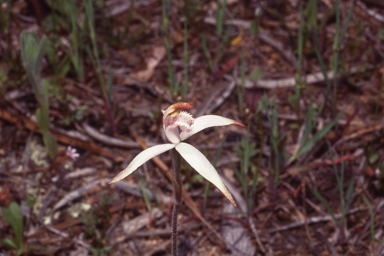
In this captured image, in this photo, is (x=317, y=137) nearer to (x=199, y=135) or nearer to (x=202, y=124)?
(x=199, y=135)

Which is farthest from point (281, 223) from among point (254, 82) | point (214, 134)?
point (254, 82)

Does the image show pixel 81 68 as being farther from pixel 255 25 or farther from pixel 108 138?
pixel 255 25

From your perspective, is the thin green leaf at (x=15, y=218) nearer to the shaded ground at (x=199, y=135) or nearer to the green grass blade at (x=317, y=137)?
the shaded ground at (x=199, y=135)

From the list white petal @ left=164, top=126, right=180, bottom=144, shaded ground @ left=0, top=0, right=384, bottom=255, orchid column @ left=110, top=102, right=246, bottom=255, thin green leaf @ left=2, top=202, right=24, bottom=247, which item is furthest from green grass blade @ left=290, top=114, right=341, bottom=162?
thin green leaf @ left=2, top=202, right=24, bottom=247

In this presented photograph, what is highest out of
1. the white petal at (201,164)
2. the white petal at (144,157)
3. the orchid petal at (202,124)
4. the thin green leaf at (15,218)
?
the thin green leaf at (15,218)

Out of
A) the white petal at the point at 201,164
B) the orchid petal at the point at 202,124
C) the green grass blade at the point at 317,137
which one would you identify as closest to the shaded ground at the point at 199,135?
the green grass blade at the point at 317,137

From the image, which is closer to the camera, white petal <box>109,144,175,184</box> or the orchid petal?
white petal <box>109,144,175,184</box>

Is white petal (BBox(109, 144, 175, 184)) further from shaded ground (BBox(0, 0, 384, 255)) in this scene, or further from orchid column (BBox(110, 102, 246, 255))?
shaded ground (BBox(0, 0, 384, 255))

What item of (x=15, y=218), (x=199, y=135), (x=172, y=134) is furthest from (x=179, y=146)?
(x=199, y=135)

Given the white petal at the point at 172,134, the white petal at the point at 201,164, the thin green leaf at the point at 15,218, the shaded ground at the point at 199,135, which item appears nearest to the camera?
the white petal at the point at 201,164
